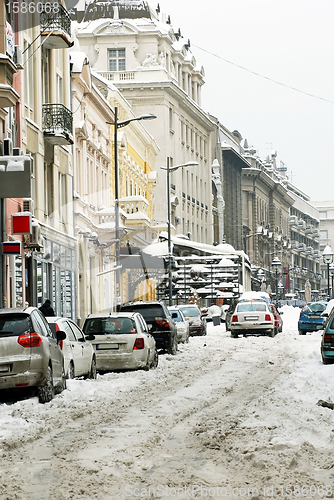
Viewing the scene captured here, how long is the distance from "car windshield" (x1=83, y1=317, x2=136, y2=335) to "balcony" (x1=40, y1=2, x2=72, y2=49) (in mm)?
16797

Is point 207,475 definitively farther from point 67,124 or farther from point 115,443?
point 67,124

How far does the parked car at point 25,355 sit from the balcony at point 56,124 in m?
22.3

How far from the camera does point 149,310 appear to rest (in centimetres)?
2836

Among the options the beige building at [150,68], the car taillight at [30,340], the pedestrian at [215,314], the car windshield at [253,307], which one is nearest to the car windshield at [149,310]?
the car taillight at [30,340]

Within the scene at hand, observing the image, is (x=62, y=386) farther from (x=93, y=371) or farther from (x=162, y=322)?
(x=162, y=322)

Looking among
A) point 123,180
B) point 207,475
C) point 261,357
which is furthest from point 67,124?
point 207,475

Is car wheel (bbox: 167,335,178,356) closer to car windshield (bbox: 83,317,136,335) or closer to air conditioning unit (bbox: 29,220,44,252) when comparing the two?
car windshield (bbox: 83,317,136,335)

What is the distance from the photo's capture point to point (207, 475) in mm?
8844

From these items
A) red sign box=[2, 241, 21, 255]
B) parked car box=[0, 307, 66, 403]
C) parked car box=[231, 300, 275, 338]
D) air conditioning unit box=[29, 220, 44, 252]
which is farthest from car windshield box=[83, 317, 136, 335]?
parked car box=[231, 300, 275, 338]

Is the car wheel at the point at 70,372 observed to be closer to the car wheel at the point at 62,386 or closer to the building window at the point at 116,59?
the car wheel at the point at 62,386

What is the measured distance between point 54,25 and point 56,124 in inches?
143

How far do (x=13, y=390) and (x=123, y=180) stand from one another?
4364 cm

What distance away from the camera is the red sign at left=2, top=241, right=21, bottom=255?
30.0m
